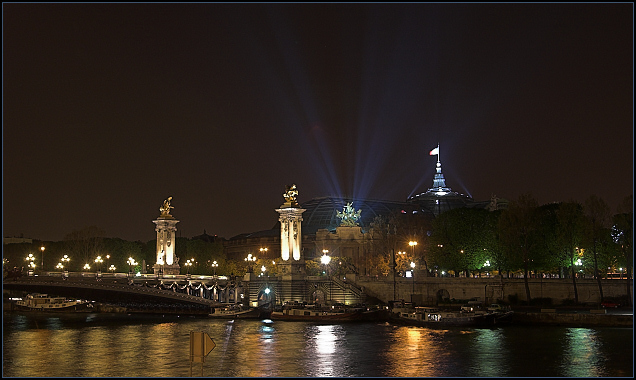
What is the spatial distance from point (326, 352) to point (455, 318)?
21798 millimetres

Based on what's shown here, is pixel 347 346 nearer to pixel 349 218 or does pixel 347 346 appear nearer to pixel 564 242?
pixel 564 242

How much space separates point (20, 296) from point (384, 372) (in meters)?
107

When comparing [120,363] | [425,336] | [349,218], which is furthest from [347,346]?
[349,218]

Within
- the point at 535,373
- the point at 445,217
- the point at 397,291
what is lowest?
the point at 535,373

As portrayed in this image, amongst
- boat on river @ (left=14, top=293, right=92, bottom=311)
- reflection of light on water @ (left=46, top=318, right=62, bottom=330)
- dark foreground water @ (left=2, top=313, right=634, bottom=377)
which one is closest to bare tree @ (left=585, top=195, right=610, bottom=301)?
dark foreground water @ (left=2, top=313, right=634, bottom=377)

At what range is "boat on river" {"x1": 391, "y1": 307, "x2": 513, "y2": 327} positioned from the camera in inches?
3017

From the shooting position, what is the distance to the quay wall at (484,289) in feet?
288

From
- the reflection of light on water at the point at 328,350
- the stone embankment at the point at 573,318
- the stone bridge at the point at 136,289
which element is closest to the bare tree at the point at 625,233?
the stone embankment at the point at 573,318

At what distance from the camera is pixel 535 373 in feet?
160

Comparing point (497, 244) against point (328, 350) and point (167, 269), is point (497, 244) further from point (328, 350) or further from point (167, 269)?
point (167, 269)

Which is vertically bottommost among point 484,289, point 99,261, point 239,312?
point 239,312

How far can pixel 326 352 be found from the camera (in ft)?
197

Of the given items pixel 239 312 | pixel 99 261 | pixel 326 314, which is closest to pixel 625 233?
pixel 326 314

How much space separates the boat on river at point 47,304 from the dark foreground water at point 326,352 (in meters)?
37.3
